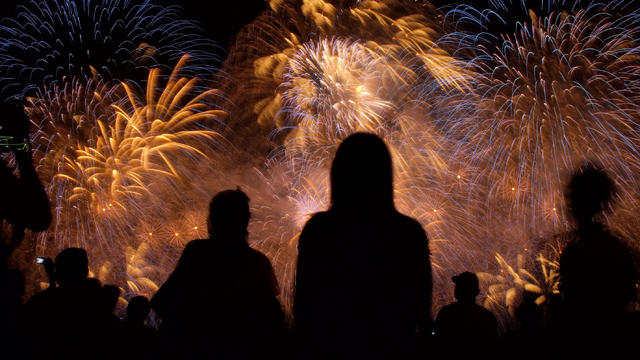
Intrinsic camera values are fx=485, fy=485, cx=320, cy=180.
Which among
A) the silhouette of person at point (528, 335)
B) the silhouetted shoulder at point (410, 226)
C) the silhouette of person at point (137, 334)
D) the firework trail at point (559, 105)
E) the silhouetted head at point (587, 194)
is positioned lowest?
the silhouette of person at point (528, 335)

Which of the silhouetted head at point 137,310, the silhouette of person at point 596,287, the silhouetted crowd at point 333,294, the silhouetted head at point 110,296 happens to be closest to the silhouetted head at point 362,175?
the silhouetted crowd at point 333,294

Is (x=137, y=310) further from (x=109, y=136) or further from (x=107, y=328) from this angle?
(x=109, y=136)

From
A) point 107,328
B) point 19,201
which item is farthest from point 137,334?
point 19,201

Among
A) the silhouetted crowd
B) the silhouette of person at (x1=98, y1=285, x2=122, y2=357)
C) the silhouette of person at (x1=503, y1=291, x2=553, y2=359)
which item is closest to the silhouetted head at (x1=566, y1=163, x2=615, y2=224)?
the silhouetted crowd

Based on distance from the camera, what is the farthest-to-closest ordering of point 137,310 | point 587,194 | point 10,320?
point 137,310
point 587,194
point 10,320

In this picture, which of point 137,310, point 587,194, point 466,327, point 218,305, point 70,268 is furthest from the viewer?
point 137,310

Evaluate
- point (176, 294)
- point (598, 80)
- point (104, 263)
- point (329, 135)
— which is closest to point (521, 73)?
point (598, 80)

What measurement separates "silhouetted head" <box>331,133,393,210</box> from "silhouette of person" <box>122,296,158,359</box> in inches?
104

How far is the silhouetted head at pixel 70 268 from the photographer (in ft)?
12.0

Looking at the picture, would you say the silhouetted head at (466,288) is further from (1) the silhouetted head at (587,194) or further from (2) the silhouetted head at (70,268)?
(2) the silhouetted head at (70,268)

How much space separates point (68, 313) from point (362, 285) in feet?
7.80

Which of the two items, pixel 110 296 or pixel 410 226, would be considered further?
pixel 110 296

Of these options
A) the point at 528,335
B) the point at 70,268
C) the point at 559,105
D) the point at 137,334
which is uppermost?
the point at 559,105

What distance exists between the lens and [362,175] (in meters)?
2.56
